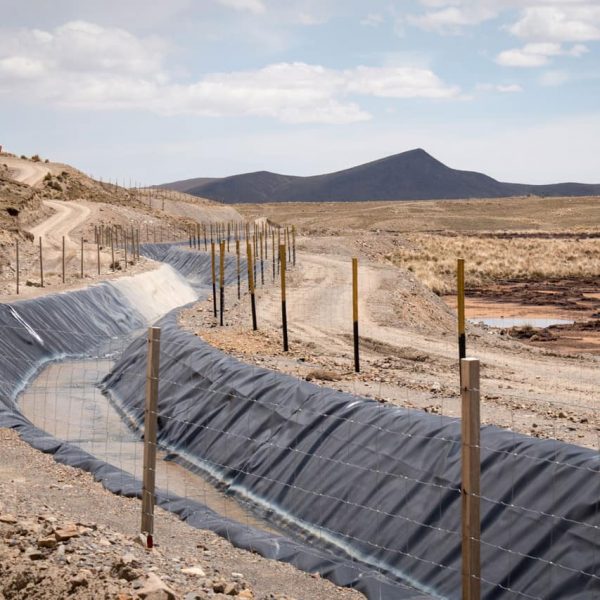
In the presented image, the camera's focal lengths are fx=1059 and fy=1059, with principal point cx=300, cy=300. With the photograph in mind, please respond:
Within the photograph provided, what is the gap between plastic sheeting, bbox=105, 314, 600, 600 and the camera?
8.74 metres

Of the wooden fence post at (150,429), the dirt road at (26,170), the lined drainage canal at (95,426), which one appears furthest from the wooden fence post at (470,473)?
the dirt road at (26,170)

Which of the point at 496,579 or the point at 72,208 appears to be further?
the point at 72,208

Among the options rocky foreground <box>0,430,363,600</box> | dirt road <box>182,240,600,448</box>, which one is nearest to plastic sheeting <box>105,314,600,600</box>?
rocky foreground <box>0,430,363,600</box>

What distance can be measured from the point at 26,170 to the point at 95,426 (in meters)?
89.6

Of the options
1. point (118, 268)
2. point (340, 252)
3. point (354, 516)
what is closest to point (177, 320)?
point (118, 268)

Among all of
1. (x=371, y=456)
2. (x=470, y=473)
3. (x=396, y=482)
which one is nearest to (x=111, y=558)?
(x=470, y=473)

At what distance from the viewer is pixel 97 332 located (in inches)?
1226

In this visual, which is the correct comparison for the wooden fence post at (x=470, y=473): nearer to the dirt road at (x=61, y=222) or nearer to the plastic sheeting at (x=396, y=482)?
the plastic sheeting at (x=396, y=482)

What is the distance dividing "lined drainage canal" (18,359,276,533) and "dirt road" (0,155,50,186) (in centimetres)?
7621

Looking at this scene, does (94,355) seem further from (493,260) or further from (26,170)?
(26,170)

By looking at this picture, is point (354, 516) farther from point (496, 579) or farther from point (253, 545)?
point (496, 579)

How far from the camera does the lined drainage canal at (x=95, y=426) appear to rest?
1415 cm

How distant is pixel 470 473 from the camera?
698 cm

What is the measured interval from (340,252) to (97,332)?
36.3 meters
